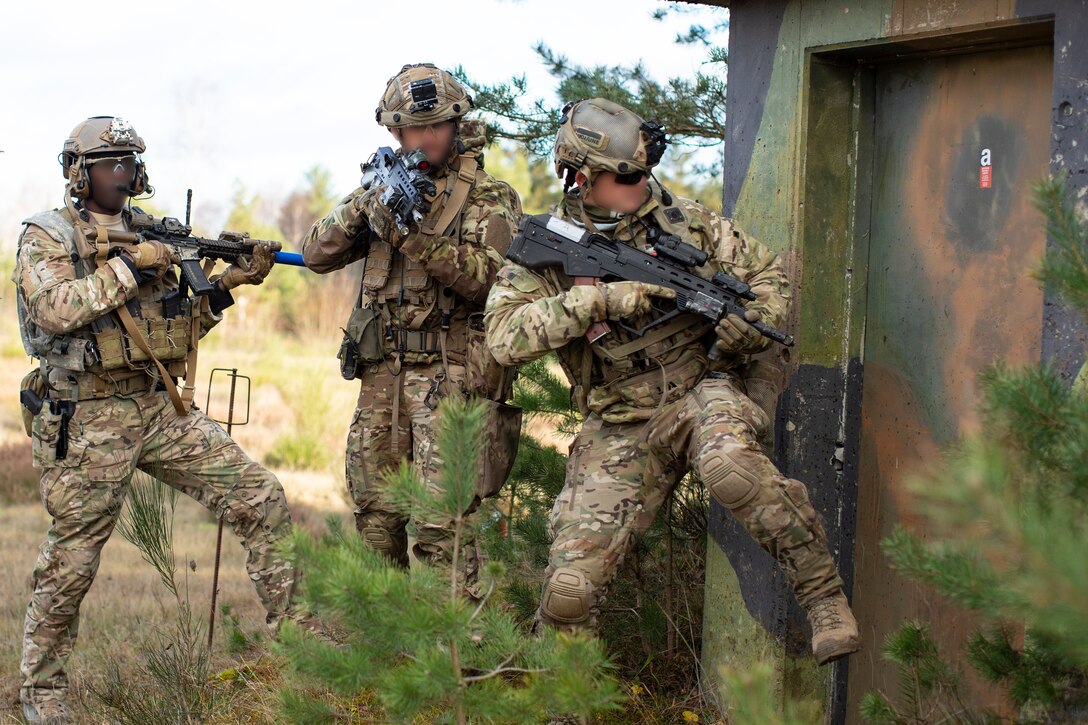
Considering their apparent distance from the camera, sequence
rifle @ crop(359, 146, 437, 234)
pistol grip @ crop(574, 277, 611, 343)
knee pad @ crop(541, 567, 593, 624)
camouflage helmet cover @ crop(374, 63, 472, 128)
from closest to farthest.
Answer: knee pad @ crop(541, 567, 593, 624) < pistol grip @ crop(574, 277, 611, 343) < rifle @ crop(359, 146, 437, 234) < camouflage helmet cover @ crop(374, 63, 472, 128)

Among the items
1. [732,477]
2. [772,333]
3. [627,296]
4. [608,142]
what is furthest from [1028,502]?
[608,142]

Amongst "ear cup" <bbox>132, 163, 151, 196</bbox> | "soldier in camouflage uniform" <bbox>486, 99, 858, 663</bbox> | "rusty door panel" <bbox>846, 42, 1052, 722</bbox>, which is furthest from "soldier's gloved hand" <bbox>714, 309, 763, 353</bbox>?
"ear cup" <bbox>132, 163, 151, 196</bbox>

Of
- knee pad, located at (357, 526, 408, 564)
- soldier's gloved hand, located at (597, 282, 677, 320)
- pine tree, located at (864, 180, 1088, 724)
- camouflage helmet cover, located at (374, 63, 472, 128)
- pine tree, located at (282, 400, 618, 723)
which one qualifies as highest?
camouflage helmet cover, located at (374, 63, 472, 128)

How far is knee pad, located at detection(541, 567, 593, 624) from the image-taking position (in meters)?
3.82

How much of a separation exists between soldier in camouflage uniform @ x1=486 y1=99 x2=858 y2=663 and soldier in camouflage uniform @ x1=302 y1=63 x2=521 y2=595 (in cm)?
65

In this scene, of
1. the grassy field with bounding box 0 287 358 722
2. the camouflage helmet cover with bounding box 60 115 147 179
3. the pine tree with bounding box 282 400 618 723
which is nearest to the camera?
the pine tree with bounding box 282 400 618 723

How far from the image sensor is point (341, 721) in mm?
4359

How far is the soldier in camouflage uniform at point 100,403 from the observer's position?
4.78 metres

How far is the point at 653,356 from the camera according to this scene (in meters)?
4.07

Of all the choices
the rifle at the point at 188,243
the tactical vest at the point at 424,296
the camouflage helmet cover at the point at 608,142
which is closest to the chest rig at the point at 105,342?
the rifle at the point at 188,243

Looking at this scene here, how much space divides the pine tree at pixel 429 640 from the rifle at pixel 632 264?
1.22 m

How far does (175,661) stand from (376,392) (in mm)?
1348

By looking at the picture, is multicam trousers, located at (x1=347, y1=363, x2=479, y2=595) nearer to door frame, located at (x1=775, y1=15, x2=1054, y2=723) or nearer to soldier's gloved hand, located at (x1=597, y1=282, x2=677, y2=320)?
soldier's gloved hand, located at (x1=597, y1=282, x2=677, y2=320)

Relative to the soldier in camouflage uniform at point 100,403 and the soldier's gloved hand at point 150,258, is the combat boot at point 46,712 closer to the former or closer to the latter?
the soldier in camouflage uniform at point 100,403
